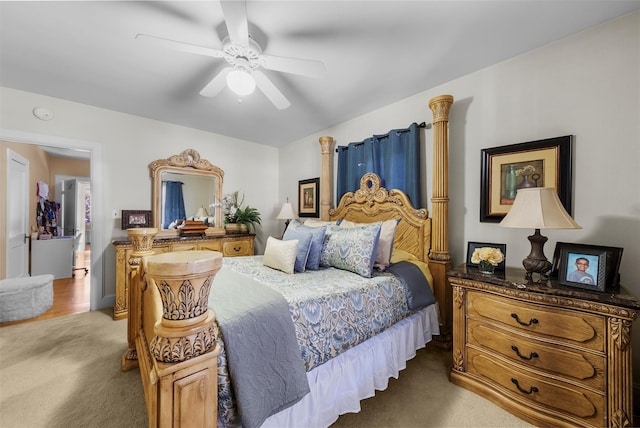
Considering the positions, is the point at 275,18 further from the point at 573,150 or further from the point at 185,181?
the point at 185,181

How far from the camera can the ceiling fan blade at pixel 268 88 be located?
6.21 feet

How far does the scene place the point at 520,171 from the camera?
2008 mm

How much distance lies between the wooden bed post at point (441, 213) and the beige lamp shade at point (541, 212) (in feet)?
2.38

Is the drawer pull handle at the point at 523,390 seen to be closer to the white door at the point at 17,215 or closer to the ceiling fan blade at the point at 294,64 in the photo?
the ceiling fan blade at the point at 294,64

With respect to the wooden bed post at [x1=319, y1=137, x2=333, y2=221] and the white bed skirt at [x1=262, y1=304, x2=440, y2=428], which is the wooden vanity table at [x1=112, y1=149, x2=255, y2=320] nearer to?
the wooden bed post at [x1=319, y1=137, x2=333, y2=221]

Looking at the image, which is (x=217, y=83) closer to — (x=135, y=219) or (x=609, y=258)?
(x=135, y=219)

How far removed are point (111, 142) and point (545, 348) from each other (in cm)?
475

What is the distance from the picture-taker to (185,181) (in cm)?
376

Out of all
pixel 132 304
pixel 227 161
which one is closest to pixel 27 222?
pixel 227 161

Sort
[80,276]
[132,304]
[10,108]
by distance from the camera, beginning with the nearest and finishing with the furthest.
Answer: [132,304] → [10,108] → [80,276]

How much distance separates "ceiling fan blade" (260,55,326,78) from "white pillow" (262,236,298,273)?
52.5 inches

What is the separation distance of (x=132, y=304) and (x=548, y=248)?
10.8 feet

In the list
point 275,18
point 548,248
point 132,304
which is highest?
point 275,18

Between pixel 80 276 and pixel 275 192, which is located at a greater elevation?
pixel 275 192
